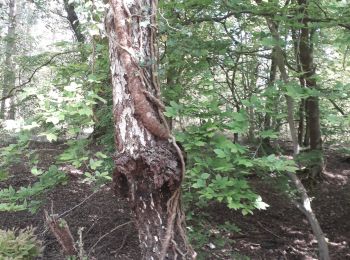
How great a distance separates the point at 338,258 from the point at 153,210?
4.42 metres

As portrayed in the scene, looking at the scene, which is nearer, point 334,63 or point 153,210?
point 153,210

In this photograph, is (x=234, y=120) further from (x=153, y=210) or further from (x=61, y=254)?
(x=61, y=254)

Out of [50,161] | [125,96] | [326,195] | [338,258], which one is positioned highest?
[125,96]

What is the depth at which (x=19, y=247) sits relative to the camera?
432 cm

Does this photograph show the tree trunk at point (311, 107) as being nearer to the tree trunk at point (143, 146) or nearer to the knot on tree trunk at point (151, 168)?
the tree trunk at point (143, 146)

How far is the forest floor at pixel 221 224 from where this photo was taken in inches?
201

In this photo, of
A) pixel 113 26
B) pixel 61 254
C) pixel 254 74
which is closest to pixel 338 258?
pixel 254 74

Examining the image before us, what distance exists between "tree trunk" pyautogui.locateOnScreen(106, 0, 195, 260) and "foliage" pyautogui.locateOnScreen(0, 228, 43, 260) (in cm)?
213

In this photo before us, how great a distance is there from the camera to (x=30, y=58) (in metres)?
5.79

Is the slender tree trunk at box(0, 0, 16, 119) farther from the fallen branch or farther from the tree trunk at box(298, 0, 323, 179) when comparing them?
the tree trunk at box(298, 0, 323, 179)

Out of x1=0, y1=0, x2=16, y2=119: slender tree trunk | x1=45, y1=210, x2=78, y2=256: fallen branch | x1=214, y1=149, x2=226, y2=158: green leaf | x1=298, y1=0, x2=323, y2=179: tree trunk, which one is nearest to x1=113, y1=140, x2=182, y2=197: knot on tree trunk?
x1=214, y1=149, x2=226, y2=158: green leaf

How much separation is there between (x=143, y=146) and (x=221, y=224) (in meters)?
3.83

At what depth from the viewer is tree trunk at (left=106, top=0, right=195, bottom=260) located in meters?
2.80

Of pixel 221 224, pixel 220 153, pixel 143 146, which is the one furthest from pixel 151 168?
pixel 221 224
